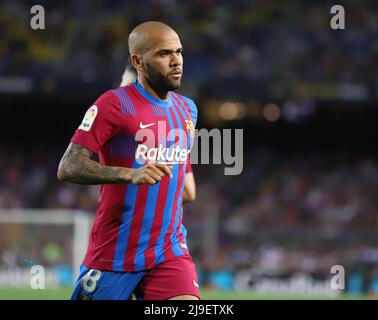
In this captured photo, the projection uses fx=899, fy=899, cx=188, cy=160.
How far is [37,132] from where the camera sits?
22.1 metres

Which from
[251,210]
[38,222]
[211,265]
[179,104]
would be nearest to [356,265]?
[211,265]

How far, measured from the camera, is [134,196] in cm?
548

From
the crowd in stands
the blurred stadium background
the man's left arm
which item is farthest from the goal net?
the man's left arm

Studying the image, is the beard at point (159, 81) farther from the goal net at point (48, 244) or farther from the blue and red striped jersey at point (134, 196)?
the goal net at point (48, 244)

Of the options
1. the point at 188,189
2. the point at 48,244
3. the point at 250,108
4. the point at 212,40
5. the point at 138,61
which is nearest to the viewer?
the point at 138,61

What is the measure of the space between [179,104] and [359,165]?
628 inches

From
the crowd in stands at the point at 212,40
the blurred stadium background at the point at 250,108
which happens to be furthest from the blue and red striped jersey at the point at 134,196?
the crowd in stands at the point at 212,40

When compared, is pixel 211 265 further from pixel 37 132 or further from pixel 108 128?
pixel 108 128

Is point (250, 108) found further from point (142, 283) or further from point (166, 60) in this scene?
point (142, 283)

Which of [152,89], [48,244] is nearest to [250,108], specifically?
[48,244]

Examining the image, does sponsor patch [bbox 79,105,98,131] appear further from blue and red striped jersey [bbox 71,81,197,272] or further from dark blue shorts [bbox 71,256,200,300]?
dark blue shorts [bbox 71,256,200,300]

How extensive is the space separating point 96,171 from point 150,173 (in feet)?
1.25
